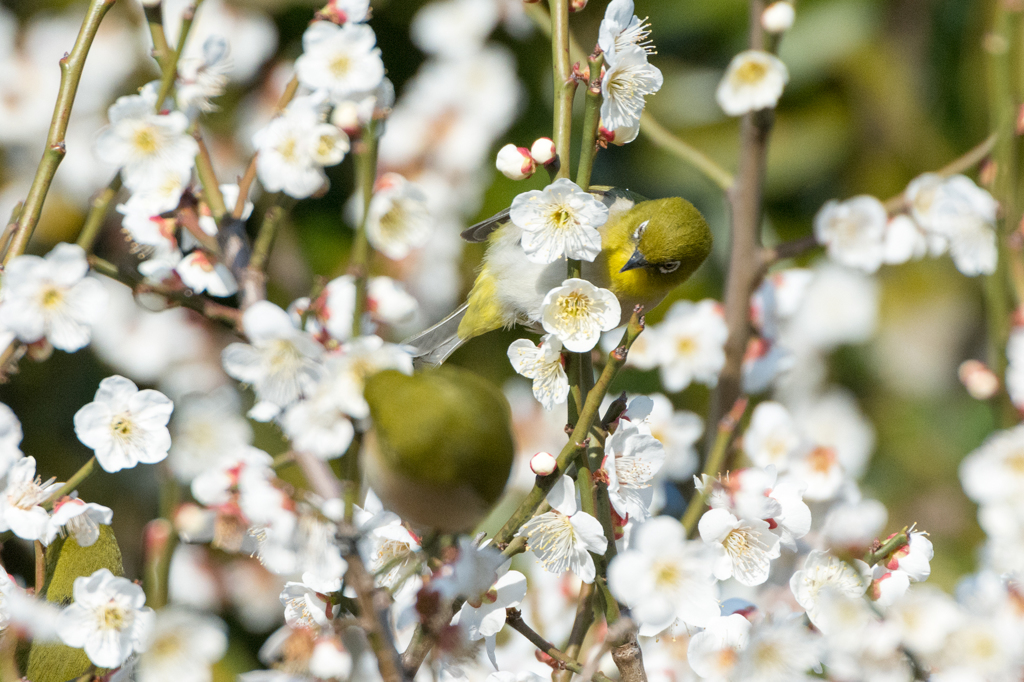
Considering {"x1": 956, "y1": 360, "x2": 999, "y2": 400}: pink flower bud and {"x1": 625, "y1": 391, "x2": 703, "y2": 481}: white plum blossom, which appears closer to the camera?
{"x1": 956, "y1": 360, "x2": 999, "y2": 400}: pink flower bud

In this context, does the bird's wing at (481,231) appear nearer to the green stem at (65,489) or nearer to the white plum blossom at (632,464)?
the white plum blossom at (632,464)

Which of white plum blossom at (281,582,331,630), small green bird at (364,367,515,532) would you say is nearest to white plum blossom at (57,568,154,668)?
white plum blossom at (281,582,331,630)

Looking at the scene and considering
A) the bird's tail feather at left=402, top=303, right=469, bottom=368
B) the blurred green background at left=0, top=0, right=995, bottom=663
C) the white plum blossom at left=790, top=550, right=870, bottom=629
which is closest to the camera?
the white plum blossom at left=790, top=550, right=870, bottom=629

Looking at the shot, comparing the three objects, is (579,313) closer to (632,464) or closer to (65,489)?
(632,464)

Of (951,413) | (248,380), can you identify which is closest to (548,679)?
(248,380)

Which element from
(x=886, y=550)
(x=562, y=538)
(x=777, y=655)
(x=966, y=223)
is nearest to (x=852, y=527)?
(x=886, y=550)

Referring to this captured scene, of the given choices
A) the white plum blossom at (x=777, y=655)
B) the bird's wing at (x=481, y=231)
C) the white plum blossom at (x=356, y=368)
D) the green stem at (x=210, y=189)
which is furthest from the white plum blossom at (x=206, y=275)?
the bird's wing at (x=481, y=231)

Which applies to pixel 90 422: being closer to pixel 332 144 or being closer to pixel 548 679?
pixel 332 144

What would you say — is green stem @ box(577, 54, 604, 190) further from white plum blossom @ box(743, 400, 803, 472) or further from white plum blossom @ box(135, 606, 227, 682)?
white plum blossom @ box(743, 400, 803, 472)
